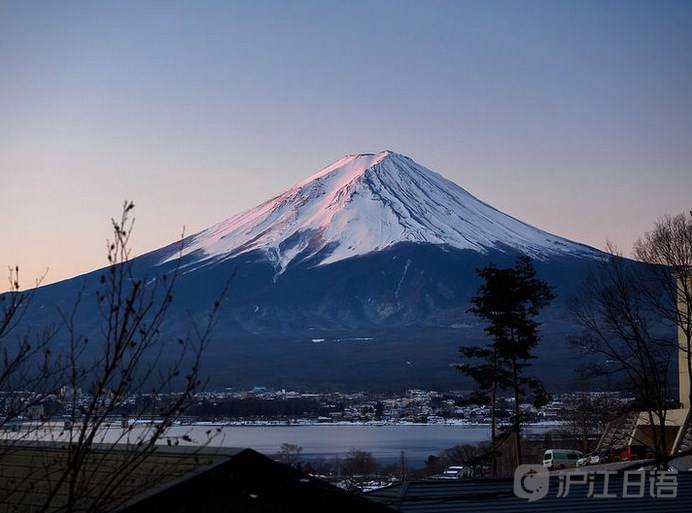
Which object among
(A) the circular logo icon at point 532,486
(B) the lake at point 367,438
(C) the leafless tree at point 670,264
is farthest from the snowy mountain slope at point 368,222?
(A) the circular logo icon at point 532,486

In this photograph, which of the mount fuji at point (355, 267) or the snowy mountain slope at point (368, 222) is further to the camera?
the snowy mountain slope at point (368, 222)

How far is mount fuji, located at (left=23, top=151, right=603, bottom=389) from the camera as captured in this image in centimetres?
10769

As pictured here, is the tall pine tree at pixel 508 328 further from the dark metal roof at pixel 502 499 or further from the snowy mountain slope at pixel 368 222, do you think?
the snowy mountain slope at pixel 368 222

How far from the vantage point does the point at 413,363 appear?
92938 mm

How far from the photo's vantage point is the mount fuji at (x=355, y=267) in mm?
107688

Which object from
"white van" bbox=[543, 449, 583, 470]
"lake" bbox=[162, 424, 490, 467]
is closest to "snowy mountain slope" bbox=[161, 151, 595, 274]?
"lake" bbox=[162, 424, 490, 467]

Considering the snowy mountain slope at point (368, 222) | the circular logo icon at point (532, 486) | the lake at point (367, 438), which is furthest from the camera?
the snowy mountain slope at point (368, 222)

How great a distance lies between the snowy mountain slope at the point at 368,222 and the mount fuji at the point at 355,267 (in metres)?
0.18

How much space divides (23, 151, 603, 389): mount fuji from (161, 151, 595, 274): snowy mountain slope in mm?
183

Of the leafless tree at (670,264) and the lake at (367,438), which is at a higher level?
the leafless tree at (670,264)

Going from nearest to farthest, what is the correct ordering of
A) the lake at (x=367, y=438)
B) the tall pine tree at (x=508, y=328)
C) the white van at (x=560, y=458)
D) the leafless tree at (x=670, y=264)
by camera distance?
the leafless tree at (x=670, y=264) < the white van at (x=560, y=458) < the tall pine tree at (x=508, y=328) < the lake at (x=367, y=438)

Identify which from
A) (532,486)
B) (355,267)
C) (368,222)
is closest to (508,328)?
(532,486)

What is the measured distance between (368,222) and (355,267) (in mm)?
7381

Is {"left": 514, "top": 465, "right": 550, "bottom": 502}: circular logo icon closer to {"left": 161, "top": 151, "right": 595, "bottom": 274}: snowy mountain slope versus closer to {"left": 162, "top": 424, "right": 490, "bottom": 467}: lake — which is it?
{"left": 162, "top": 424, "right": 490, "bottom": 467}: lake
